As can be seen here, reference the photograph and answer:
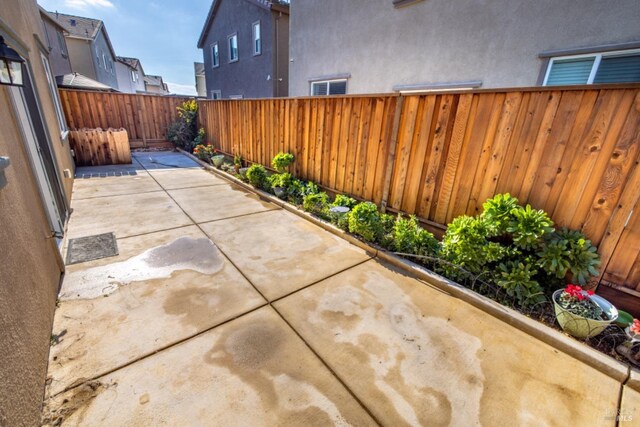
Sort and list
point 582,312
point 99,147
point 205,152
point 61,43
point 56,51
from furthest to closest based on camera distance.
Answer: point 61,43
point 56,51
point 205,152
point 99,147
point 582,312

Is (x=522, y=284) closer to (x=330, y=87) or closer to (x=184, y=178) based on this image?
(x=184, y=178)

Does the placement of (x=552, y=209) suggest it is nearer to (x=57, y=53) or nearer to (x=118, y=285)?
(x=118, y=285)

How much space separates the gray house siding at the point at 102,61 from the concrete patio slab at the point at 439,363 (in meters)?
25.0

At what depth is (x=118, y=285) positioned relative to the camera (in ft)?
9.14

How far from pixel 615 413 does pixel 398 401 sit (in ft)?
4.65

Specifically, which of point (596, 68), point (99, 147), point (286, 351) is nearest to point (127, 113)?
point (99, 147)

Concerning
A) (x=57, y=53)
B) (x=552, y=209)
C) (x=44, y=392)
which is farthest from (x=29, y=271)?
(x=57, y=53)

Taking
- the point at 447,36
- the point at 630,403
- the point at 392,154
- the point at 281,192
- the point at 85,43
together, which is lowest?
the point at 630,403

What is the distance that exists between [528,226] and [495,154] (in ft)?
2.96

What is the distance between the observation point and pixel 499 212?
113 inches

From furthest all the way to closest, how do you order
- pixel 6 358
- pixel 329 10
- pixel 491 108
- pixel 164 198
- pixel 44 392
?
pixel 329 10, pixel 164 198, pixel 491 108, pixel 44 392, pixel 6 358

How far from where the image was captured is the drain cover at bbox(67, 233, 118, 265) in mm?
3230

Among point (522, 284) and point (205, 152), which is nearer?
point (522, 284)

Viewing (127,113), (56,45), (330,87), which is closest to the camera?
(330,87)
